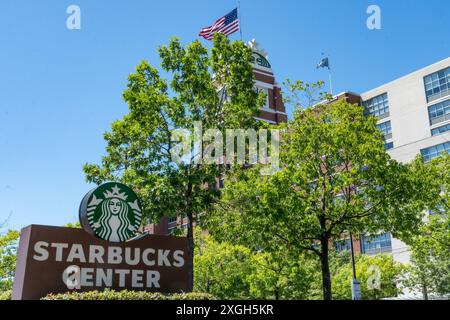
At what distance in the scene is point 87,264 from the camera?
1562 centimetres

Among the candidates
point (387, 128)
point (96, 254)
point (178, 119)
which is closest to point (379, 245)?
point (387, 128)

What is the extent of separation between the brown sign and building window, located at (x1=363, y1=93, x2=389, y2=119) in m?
60.2

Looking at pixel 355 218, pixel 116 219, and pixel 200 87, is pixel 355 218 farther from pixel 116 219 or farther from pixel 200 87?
pixel 116 219

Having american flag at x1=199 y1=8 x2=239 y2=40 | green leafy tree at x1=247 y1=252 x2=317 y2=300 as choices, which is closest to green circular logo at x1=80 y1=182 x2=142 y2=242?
green leafy tree at x1=247 y1=252 x2=317 y2=300

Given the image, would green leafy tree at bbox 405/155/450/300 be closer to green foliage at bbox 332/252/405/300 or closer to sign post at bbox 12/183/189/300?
green foliage at bbox 332/252/405/300

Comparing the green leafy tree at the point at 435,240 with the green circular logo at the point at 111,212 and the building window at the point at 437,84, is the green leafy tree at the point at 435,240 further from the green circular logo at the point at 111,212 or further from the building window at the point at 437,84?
the building window at the point at 437,84

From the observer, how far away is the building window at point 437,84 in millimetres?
63875

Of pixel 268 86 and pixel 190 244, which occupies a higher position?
pixel 268 86

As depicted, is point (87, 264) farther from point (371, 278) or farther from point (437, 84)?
point (437, 84)

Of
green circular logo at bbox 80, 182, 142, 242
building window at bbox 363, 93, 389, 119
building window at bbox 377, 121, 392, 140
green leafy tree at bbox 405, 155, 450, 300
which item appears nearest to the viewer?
green circular logo at bbox 80, 182, 142, 242

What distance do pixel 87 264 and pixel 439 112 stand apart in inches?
2320

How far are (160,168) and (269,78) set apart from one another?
2051 inches

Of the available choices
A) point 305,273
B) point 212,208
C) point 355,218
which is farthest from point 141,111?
point 305,273

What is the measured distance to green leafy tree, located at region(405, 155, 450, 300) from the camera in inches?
1065
